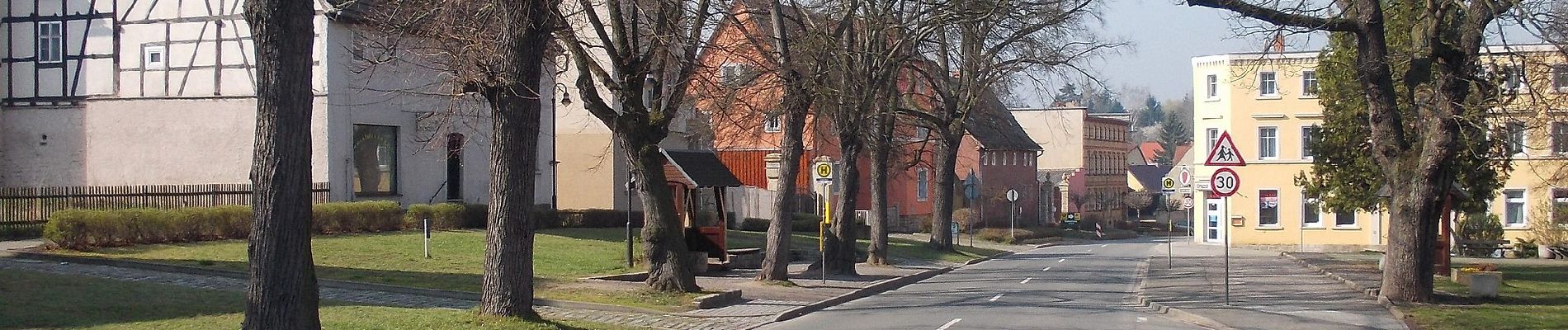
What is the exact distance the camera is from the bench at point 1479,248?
44281 mm

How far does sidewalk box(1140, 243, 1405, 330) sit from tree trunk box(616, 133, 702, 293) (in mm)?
7319

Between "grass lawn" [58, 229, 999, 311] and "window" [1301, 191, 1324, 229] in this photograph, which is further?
"window" [1301, 191, 1324, 229]

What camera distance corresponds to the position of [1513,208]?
52.3 metres

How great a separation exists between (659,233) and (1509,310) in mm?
12428

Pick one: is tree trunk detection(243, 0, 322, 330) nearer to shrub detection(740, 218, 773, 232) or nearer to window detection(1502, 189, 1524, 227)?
shrub detection(740, 218, 773, 232)

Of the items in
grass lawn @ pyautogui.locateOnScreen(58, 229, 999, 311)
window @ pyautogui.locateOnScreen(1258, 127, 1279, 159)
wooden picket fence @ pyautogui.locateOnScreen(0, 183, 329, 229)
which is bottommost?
grass lawn @ pyautogui.locateOnScreen(58, 229, 999, 311)

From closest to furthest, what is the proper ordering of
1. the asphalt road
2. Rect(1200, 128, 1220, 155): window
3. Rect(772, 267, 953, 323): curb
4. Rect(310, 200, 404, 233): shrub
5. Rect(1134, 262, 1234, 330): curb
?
the asphalt road
Rect(1134, 262, 1234, 330): curb
Rect(772, 267, 953, 323): curb
Rect(310, 200, 404, 233): shrub
Rect(1200, 128, 1220, 155): window

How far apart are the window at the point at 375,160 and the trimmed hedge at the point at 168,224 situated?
5.83m

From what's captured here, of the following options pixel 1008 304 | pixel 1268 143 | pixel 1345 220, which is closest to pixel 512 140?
pixel 1008 304

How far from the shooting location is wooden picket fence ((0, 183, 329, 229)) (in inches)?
989

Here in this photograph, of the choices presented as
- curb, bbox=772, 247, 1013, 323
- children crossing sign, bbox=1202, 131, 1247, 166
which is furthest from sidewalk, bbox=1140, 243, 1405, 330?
curb, bbox=772, 247, 1013, 323

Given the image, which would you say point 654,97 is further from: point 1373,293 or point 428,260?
point 1373,293

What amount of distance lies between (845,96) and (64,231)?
13802 millimetres

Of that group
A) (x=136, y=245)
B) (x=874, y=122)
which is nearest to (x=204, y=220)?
(x=136, y=245)
